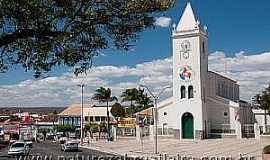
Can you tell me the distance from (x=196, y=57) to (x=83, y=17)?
58973mm

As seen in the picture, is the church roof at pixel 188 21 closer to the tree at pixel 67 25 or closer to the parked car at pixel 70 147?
the parked car at pixel 70 147

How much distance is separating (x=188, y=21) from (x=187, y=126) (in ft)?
47.6

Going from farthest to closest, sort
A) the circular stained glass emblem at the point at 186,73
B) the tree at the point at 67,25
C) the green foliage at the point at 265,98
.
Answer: the circular stained glass emblem at the point at 186,73 → the green foliage at the point at 265,98 → the tree at the point at 67,25

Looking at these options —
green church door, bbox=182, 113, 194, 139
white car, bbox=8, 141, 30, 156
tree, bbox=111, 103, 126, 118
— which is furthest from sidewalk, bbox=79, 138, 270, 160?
tree, bbox=111, 103, 126, 118

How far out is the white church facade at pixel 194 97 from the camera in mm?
67938

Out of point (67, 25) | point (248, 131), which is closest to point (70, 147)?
point (248, 131)

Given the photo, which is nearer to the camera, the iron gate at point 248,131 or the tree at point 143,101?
the iron gate at point 248,131

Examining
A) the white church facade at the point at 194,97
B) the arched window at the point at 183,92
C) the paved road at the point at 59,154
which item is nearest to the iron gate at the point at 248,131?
the white church facade at the point at 194,97

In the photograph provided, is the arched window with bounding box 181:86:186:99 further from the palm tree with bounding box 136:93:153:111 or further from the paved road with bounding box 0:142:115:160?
the palm tree with bounding box 136:93:153:111

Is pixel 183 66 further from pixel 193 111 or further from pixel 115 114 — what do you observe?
pixel 115 114

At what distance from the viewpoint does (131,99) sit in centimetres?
10319

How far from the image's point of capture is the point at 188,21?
2783 inches

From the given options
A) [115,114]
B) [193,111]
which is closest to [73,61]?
[193,111]

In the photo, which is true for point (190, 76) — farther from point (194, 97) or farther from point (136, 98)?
point (136, 98)
